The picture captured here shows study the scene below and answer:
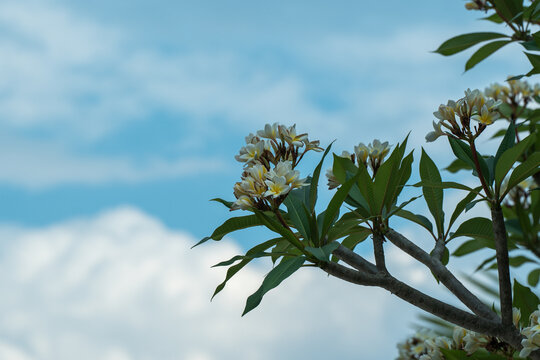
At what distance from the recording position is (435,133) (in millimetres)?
1487

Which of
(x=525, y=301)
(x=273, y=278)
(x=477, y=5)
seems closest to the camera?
(x=273, y=278)

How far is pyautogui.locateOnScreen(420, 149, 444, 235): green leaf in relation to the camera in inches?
65.2

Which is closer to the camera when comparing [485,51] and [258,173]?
[258,173]

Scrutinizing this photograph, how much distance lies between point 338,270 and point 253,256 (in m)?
0.19

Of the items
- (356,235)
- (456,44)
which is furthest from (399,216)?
(456,44)

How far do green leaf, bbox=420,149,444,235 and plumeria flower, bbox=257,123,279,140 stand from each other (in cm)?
41

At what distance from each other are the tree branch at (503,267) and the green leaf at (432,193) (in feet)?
0.66

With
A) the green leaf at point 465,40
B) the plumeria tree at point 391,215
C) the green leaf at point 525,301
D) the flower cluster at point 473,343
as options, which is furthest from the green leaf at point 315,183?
the green leaf at point 465,40

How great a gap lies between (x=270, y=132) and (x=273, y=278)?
39 centimetres

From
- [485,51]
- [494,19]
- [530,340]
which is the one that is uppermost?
[494,19]

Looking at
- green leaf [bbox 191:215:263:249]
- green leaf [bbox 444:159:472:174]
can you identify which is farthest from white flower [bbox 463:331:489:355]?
green leaf [bbox 444:159:472:174]

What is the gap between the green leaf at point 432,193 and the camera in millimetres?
1655

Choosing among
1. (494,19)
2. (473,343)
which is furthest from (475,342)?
(494,19)

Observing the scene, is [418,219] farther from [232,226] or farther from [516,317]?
[232,226]
